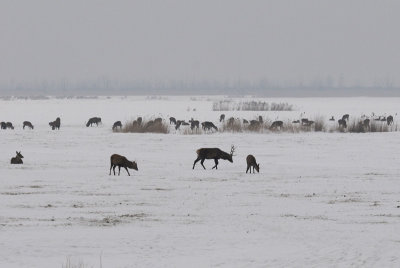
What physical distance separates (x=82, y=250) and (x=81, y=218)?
3071 millimetres

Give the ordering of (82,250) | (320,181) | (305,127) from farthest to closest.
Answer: (305,127), (320,181), (82,250)

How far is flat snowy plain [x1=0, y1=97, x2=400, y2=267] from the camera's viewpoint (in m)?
10.9

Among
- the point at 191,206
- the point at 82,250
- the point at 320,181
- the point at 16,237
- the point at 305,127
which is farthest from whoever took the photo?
the point at 305,127

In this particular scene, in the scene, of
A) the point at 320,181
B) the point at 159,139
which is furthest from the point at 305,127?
the point at 320,181

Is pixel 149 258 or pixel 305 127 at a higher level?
pixel 305 127

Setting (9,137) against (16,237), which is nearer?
(16,237)

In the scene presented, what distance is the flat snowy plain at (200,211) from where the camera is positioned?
1088 centimetres

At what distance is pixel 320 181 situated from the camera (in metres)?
20.8

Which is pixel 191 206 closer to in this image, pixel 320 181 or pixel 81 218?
pixel 81 218

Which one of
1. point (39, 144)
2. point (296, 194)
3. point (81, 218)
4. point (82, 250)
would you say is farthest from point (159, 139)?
point (82, 250)

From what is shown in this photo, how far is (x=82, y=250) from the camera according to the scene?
11117mm

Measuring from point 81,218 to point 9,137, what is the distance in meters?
26.2

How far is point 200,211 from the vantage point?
15.3 metres

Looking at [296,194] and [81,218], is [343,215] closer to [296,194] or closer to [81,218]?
[296,194]
